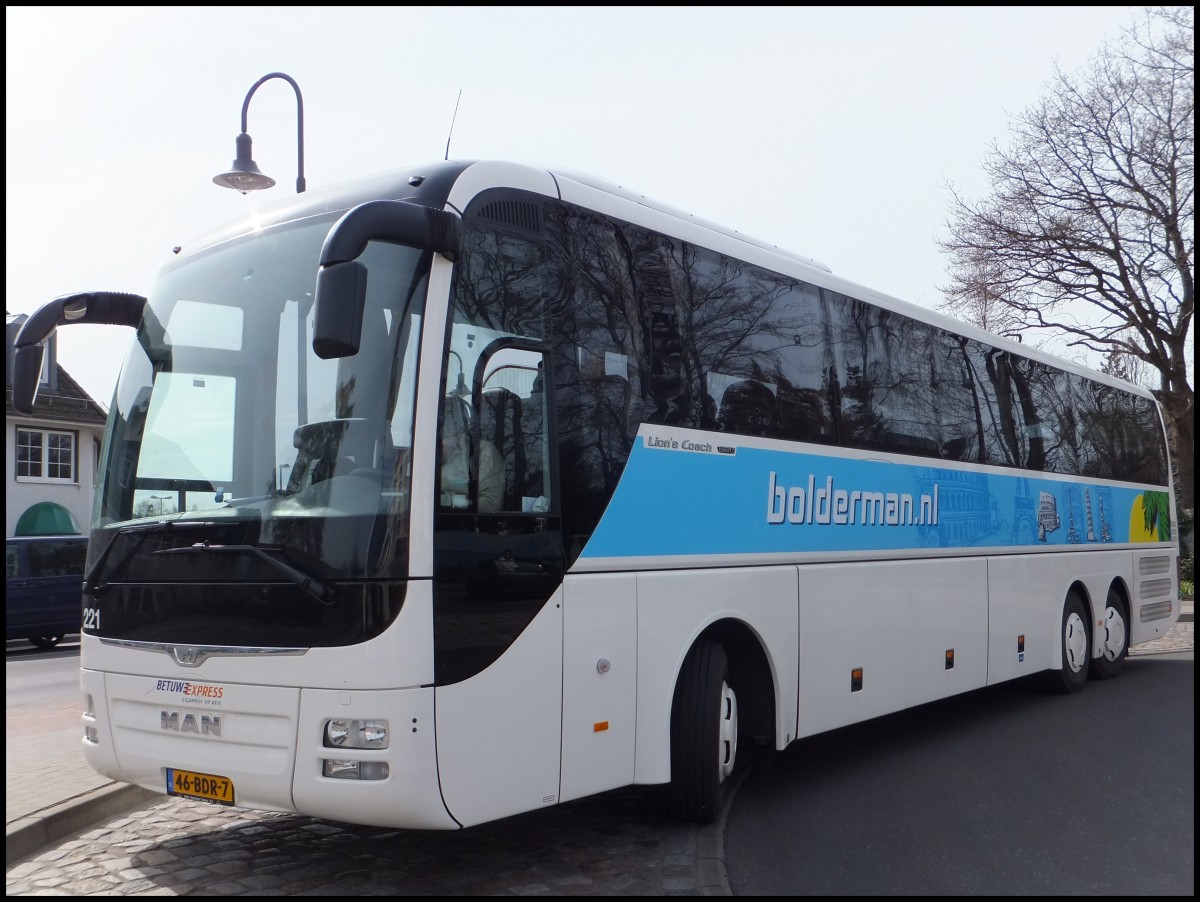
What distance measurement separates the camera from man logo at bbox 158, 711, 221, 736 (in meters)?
5.48

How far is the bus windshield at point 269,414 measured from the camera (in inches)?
204

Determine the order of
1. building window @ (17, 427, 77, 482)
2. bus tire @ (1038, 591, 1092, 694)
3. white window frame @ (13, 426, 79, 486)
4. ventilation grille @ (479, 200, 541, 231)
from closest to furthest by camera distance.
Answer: ventilation grille @ (479, 200, 541, 231) → bus tire @ (1038, 591, 1092, 694) → white window frame @ (13, 426, 79, 486) → building window @ (17, 427, 77, 482)

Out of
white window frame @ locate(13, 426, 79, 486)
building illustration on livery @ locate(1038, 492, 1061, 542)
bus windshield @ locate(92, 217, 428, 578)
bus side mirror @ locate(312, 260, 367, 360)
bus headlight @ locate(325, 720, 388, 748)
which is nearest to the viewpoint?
bus side mirror @ locate(312, 260, 367, 360)

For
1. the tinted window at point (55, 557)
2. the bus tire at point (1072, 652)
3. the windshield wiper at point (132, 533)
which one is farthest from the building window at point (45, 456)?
the windshield wiper at point (132, 533)

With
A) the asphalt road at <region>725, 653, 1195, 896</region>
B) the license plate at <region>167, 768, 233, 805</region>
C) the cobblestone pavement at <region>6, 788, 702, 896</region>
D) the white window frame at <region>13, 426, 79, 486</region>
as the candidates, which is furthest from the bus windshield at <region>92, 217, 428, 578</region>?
the white window frame at <region>13, 426, 79, 486</region>

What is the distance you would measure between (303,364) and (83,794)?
354 cm

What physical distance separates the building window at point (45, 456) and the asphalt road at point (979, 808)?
32.2m

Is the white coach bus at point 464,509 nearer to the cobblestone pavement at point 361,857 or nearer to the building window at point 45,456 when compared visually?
the cobblestone pavement at point 361,857

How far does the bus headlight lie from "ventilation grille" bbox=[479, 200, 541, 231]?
2.48 metres

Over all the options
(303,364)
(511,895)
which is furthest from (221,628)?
(511,895)

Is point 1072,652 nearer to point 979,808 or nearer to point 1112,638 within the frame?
point 1112,638

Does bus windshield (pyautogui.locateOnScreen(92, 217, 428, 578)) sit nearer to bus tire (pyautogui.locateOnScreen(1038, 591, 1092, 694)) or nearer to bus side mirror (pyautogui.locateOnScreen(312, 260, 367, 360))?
bus side mirror (pyautogui.locateOnScreen(312, 260, 367, 360))

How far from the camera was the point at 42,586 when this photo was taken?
22172 millimetres

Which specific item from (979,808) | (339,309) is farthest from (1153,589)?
(339,309)
